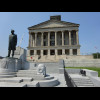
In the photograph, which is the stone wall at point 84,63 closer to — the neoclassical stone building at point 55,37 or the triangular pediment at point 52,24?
the neoclassical stone building at point 55,37

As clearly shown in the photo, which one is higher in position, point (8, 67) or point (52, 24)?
point (52, 24)


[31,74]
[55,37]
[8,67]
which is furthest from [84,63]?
[55,37]

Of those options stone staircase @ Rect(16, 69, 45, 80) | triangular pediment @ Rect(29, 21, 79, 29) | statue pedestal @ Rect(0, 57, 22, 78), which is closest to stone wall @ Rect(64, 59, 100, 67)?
stone staircase @ Rect(16, 69, 45, 80)

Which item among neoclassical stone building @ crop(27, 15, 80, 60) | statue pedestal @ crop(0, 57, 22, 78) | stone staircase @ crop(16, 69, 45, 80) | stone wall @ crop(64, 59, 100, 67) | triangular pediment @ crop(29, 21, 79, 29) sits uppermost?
triangular pediment @ crop(29, 21, 79, 29)

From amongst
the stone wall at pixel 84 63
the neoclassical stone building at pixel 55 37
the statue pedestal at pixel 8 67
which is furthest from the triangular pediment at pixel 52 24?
the statue pedestal at pixel 8 67

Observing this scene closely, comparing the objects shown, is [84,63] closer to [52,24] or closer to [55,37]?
[55,37]

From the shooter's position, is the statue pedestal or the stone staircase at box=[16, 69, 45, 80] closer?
the stone staircase at box=[16, 69, 45, 80]

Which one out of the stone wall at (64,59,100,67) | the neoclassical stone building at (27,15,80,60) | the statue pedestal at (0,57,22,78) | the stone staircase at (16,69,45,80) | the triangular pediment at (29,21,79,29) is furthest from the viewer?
the triangular pediment at (29,21,79,29)

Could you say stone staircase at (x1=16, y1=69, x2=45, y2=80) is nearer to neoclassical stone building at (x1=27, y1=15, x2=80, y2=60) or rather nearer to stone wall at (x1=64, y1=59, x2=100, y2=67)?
stone wall at (x1=64, y1=59, x2=100, y2=67)
